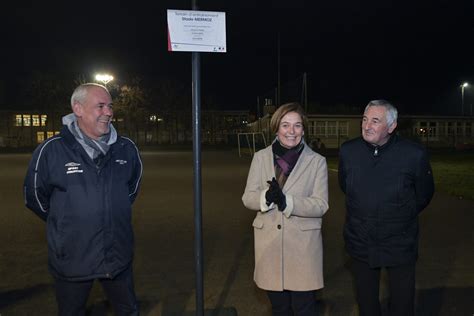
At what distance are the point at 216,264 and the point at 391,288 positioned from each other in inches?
107

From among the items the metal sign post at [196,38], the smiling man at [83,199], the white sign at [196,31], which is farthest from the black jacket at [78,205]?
the white sign at [196,31]

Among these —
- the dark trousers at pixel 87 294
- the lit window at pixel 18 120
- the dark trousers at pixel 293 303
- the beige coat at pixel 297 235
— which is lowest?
the dark trousers at pixel 293 303

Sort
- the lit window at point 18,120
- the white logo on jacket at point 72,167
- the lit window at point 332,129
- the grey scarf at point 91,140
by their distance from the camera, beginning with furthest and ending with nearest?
the lit window at point 18,120 → the lit window at point 332,129 → the grey scarf at point 91,140 → the white logo on jacket at point 72,167

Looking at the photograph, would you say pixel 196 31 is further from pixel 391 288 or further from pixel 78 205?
pixel 391 288

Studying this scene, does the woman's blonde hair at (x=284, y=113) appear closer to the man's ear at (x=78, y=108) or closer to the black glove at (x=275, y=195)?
the black glove at (x=275, y=195)

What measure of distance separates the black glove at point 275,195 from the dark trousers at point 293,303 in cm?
66

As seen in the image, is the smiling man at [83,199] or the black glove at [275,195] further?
the black glove at [275,195]

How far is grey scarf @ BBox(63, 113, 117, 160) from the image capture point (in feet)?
9.10

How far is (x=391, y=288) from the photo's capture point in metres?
3.24

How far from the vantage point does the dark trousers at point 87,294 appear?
9.11 ft

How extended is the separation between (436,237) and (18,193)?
1030cm

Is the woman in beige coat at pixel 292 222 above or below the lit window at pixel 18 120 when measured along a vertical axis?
below

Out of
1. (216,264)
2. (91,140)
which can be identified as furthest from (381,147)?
(216,264)

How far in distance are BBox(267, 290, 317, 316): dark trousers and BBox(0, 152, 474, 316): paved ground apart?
0.98 meters
